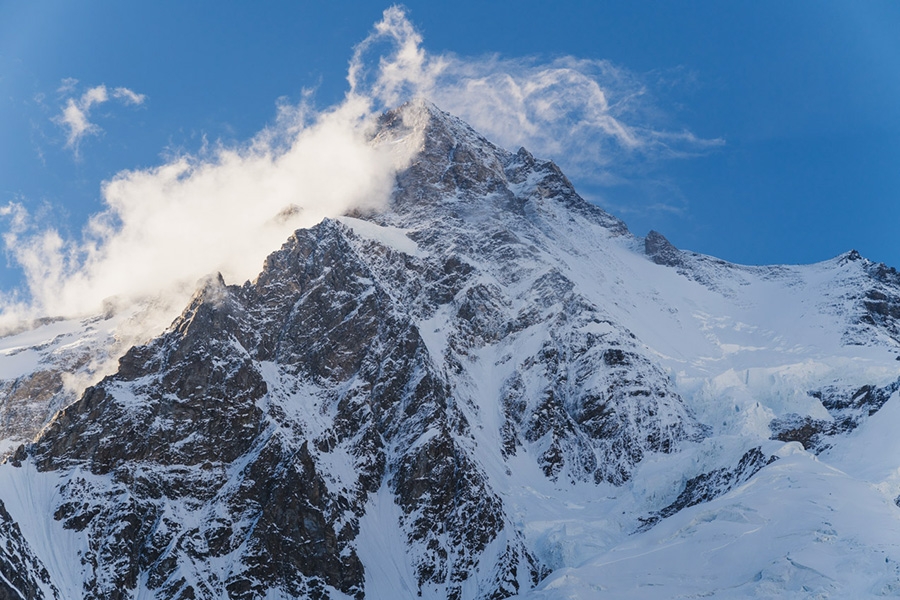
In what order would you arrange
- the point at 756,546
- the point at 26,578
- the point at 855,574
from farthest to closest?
the point at 26,578 < the point at 756,546 < the point at 855,574

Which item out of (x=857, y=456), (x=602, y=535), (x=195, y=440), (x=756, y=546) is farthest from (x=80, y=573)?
(x=857, y=456)

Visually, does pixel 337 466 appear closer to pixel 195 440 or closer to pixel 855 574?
pixel 195 440

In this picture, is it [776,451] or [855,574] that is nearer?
[855,574]

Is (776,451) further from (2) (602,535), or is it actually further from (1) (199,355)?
(1) (199,355)

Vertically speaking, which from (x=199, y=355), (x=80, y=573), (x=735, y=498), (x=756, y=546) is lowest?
(x=756, y=546)

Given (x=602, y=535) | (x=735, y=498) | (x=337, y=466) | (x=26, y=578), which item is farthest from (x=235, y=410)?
(x=735, y=498)

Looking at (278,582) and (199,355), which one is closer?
(278,582)

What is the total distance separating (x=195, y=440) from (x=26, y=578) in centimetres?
4267

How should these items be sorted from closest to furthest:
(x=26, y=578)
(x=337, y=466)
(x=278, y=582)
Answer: (x=26, y=578)
(x=278, y=582)
(x=337, y=466)

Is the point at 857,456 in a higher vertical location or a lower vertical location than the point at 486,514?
lower

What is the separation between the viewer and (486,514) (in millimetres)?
186375

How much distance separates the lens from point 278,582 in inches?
6619

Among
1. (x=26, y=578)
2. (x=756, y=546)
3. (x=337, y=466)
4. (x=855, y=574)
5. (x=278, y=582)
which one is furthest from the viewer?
(x=337, y=466)

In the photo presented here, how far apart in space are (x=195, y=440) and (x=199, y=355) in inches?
746
